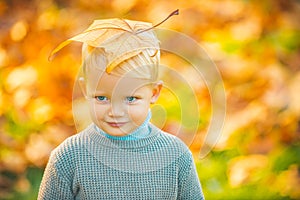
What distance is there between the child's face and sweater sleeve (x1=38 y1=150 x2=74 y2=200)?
0.49ft

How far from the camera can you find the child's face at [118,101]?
1.51m

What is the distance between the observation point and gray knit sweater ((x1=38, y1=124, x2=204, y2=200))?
161 centimetres

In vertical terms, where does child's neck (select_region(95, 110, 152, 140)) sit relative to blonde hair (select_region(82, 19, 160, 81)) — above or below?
below

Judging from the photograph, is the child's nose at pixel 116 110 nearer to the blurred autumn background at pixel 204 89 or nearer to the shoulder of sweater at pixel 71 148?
the shoulder of sweater at pixel 71 148

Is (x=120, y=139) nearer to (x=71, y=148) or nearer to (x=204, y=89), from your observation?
(x=71, y=148)

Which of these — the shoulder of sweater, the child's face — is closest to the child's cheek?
the child's face

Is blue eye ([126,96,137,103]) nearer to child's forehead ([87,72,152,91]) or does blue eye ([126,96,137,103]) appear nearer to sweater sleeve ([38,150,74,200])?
child's forehead ([87,72,152,91])

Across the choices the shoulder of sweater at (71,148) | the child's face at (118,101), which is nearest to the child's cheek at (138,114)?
the child's face at (118,101)

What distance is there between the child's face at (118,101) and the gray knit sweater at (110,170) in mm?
65

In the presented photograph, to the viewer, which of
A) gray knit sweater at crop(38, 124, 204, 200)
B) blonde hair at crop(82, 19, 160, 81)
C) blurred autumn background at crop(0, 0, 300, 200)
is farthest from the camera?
blurred autumn background at crop(0, 0, 300, 200)

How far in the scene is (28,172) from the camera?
111 inches

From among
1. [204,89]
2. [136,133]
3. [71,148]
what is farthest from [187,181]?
[204,89]

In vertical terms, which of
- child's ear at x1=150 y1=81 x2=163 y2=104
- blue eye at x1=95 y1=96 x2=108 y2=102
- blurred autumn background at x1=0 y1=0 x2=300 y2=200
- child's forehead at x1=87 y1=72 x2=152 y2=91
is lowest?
blue eye at x1=95 y1=96 x2=108 y2=102

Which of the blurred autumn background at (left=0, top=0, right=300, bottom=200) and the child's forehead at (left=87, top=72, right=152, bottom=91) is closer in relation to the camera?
the child's forehead at (left=87, top=72, right=152, bottom=91)
